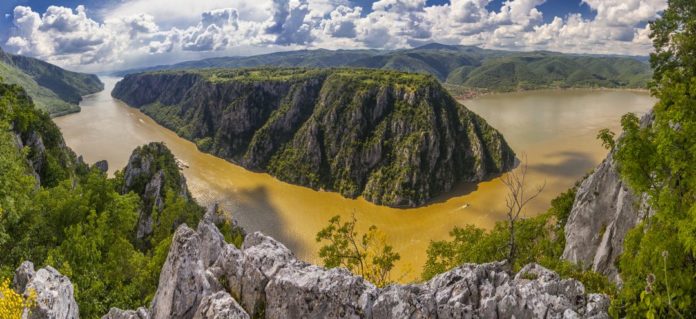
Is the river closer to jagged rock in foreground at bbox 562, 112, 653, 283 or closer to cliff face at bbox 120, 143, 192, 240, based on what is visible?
jagged rock in foreground at bbox 562, 112, 653, 283

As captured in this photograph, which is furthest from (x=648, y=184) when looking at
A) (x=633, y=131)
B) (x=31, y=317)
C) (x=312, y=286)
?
(x=31, y=317)

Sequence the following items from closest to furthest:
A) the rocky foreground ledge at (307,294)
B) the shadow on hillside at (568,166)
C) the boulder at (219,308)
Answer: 1. the boulder at (219,308)
2. the rocky foreground ledge at (307,294)
3. the shadow on hillside at (568,166)

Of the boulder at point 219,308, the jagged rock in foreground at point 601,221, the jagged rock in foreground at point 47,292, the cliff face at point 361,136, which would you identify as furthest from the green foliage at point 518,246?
the cliff face at point 361,136

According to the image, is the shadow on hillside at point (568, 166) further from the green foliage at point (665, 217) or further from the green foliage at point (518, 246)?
the green foliage at point (665, 217)

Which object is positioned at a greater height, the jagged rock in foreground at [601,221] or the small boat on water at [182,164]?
the jagged rock in foreground at [601,221]

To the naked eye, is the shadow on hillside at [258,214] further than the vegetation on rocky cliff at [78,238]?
Yes
